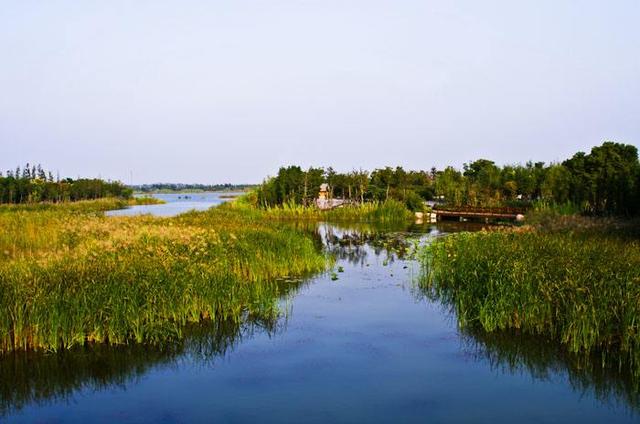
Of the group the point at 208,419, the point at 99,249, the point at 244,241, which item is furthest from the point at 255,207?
the point at 208,419

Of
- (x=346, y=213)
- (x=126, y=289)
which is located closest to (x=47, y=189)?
(x=346, y=213)

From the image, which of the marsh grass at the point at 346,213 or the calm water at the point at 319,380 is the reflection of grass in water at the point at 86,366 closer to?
the calm water at the point at 319,380

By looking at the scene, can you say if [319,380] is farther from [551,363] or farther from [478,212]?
[478,212]

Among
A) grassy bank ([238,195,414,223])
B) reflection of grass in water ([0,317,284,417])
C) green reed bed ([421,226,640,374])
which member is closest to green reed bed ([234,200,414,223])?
grassy bank ([238,195,414,223])

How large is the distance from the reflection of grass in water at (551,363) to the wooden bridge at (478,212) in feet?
103

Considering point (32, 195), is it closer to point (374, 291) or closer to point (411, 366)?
point (374, 291)

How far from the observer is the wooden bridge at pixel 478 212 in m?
44.2

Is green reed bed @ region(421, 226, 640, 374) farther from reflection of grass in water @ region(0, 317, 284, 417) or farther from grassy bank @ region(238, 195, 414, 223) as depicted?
grassy bank @ region(238, 195, 414, 223)

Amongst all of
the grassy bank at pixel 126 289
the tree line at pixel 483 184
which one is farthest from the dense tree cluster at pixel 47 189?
the grassy bank at pixel 126 289

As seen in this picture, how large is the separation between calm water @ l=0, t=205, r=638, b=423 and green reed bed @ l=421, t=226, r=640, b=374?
0.57 metres

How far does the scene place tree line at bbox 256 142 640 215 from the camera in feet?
132

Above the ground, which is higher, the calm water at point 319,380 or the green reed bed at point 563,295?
the green reed bed at point 563,295

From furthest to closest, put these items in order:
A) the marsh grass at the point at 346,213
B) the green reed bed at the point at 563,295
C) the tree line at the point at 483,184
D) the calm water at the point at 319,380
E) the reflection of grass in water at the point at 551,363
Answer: the marsh grass at the point at 346,213
the tree line at the point at 483,184
the green reed bed at the point at 563,295
the reflection of grass in water at the point at 551,363
the calm water at the point at 319,380

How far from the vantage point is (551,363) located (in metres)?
10.7
